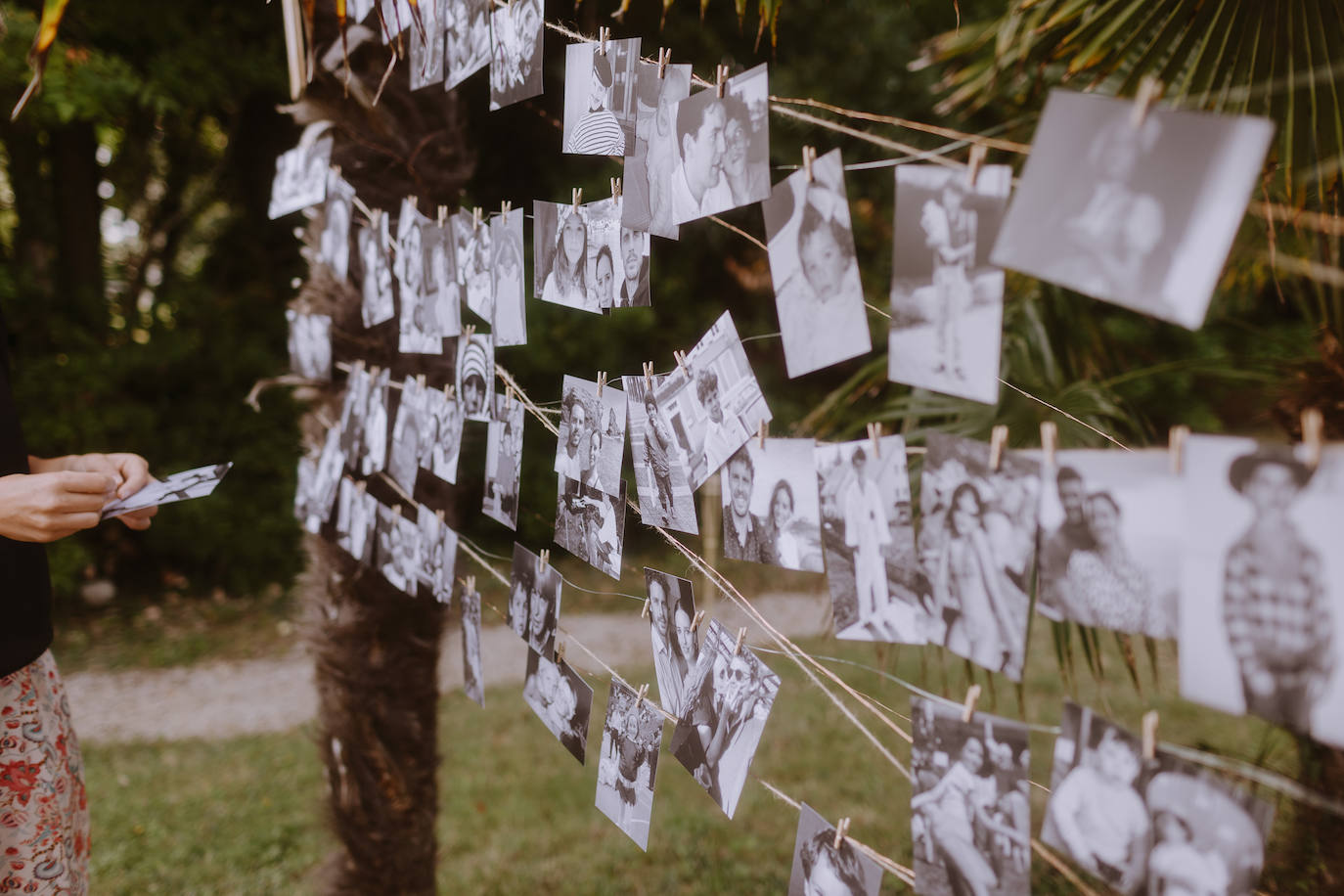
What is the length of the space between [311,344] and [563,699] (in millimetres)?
1080

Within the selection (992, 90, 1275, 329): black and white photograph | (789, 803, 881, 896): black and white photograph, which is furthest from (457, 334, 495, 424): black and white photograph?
(992, 90, 1275, 329): black and white photograph

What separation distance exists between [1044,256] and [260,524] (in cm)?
576

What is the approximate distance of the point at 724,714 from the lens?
44.6 inches

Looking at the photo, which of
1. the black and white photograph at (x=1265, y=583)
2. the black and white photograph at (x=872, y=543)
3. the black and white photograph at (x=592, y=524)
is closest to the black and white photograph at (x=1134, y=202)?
the black and white photograph at (x=1265, y=583)

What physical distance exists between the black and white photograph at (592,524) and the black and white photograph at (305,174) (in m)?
0.98

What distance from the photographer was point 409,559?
1.79 meters

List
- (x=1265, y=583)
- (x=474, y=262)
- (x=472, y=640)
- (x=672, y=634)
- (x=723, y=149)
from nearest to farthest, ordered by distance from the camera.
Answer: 1. (x=1265, y=583)
2. (x=723, y=149)
3. (x=672, y=634)
4. (x=474, y=262)
5. (x=472, y=640)

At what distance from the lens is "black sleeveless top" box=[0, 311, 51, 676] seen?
135 cm

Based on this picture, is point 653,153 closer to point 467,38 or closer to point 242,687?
point 467,38

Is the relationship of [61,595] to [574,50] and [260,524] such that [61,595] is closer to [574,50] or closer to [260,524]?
→ [260,524]

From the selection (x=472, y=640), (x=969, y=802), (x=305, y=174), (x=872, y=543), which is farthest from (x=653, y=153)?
(x=305, y=174)

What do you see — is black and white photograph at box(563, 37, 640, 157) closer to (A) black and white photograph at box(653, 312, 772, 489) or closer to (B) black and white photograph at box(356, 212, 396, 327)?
(A) black and white photograph at box(653, 312, 772, 489)

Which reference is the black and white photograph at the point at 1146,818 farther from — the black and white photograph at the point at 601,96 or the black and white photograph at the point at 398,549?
the black and white photograph at the point at 398,549

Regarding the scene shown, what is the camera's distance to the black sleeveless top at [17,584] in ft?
4.42
